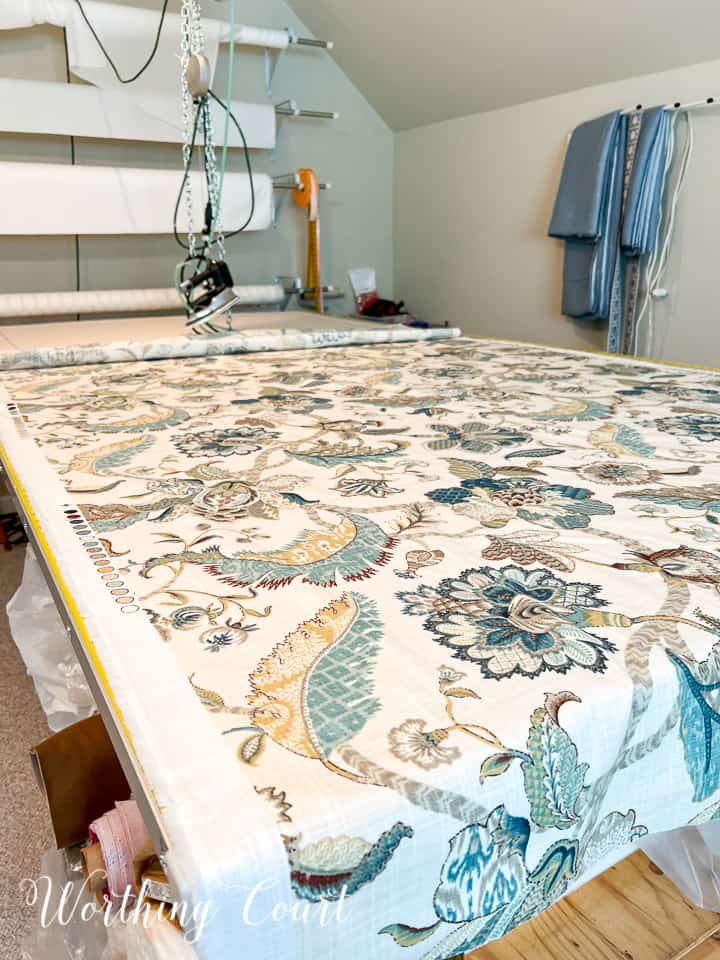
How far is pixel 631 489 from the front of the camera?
36.9 inches

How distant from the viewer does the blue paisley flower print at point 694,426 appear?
1185 mm

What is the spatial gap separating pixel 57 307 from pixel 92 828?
106 inches

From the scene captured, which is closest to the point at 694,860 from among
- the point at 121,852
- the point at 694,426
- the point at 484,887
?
the point at 484,887

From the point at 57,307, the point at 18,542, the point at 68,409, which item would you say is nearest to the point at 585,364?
the point at 68,409

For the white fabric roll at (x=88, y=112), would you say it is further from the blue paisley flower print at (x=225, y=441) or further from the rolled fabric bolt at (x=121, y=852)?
the rolled fabric bolt at (x=121, y=852)

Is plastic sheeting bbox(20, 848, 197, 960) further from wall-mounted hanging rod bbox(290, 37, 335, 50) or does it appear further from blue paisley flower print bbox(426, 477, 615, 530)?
wall-mounted hanging rod bbox(290, 37, 335, 50)

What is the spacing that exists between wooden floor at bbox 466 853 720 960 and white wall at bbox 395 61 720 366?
7.22 feet

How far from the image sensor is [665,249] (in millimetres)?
2746

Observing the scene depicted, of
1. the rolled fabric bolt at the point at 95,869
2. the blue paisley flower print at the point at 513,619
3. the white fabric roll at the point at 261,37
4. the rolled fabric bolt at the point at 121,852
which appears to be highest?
the white fabric roll at the point at 261,37

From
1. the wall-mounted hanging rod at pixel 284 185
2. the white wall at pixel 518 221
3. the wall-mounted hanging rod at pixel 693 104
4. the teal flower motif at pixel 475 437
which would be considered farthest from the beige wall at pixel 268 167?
the teal flower motif at pixel 475 437

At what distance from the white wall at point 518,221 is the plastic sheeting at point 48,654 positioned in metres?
2.29

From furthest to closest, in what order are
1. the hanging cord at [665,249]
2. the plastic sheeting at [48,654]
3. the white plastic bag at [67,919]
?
the hanging cord at [665,249] < the plastic sheeting at [48,654] < the white plastic bag at [67,919]

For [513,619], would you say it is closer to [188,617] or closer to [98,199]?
[188,617]

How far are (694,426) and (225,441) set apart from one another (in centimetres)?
73
